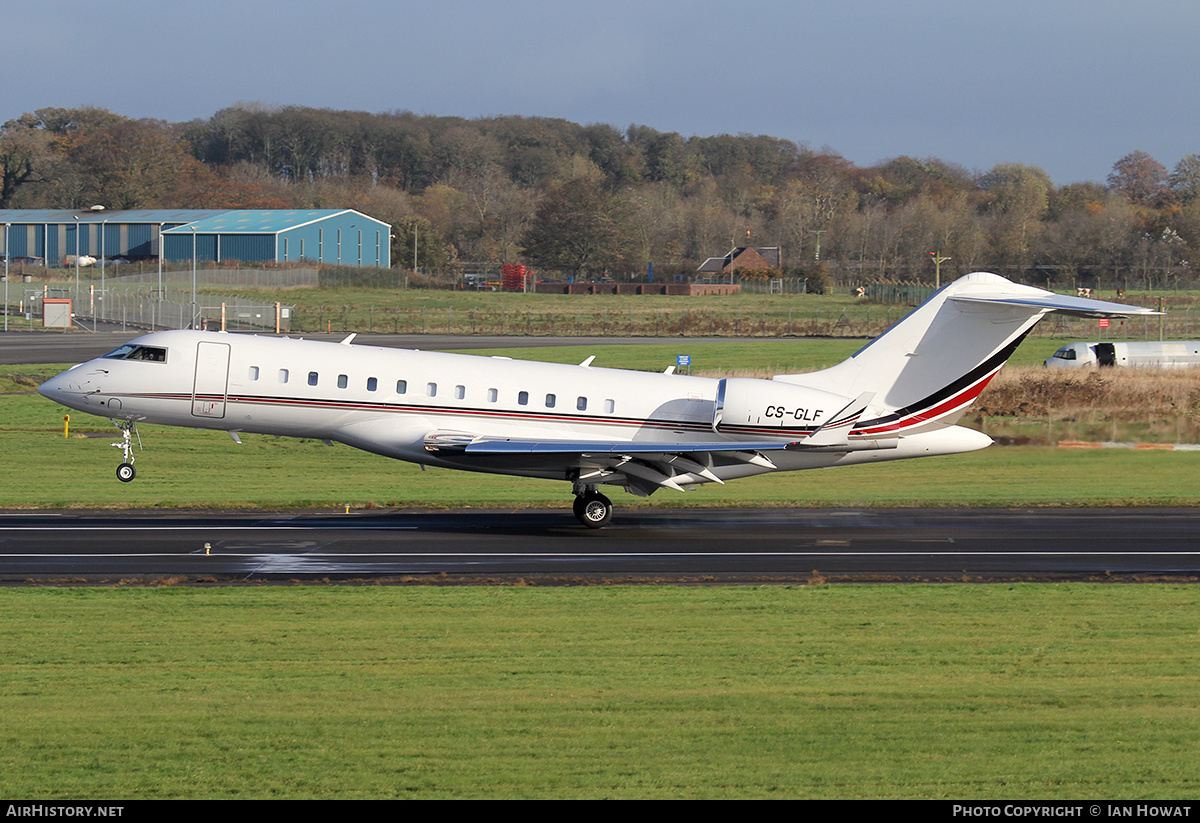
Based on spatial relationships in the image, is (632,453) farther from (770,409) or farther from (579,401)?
(770,409)

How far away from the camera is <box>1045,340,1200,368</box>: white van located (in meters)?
59.3

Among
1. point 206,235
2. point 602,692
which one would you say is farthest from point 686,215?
point 602,692

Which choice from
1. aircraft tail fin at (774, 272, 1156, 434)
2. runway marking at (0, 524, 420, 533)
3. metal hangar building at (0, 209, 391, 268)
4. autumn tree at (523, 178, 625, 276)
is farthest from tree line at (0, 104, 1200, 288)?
runway marking at (0, 524, 420, 533)

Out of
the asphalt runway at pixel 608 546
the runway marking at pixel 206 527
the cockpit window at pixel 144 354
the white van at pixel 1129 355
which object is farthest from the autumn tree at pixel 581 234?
the runway marking at pixel 206 527

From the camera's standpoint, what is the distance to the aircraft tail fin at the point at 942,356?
2492 cm

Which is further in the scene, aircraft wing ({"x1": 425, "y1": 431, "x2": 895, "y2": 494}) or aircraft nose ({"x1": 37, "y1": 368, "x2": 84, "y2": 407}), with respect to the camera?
aircraft nose ({"x1": 37, "y1": 368, "x2": 84, "y2": 407})

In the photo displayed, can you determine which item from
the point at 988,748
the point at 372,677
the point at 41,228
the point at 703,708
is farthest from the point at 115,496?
the point at 41,228

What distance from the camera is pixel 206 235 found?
389 ft

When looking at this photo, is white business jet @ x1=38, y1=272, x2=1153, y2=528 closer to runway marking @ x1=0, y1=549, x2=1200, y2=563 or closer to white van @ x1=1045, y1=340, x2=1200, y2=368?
→ runway marking @ x1=0, y1=549, x2=1200, y2=563

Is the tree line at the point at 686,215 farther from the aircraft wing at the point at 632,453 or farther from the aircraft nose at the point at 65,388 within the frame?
the aircraft nose at the point at 65,388

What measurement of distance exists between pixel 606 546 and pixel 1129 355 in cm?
4647

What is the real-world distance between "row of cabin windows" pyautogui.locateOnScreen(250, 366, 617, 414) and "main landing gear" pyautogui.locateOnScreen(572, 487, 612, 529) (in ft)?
6.05

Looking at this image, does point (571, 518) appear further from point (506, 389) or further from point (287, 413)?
point (287, 413)

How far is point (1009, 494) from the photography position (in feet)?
102
